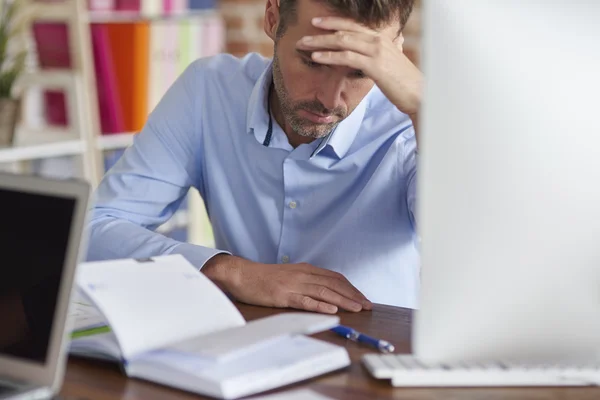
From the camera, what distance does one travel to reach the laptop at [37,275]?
2.97ft

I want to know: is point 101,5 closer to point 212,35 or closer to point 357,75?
point 212,35

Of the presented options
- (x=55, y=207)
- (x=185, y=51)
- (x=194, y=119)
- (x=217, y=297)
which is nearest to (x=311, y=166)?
(x=194, y=119)

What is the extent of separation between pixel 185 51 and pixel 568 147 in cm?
264

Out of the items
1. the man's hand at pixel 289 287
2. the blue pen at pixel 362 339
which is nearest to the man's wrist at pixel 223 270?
the man's hand at pixel 289 287

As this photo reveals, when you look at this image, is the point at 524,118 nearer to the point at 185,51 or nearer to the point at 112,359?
the point at 112,359

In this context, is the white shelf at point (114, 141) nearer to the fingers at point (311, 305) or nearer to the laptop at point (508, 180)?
the fingers at point (311, 305)

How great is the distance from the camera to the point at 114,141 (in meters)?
3.16

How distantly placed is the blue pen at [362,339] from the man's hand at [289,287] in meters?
0.10

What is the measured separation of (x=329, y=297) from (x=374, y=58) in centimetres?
38

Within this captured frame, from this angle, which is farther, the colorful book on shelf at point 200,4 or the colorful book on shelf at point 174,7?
the colorful book on shelf at point 200,4

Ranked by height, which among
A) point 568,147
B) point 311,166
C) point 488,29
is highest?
point 488,29

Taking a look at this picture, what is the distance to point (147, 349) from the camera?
40.9 inches

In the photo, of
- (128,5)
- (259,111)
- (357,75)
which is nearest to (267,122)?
(259,111)

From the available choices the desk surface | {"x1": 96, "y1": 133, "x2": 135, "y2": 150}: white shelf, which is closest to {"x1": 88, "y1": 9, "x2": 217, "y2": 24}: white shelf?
{"x1": 96, "y1": 133, "x2": 135, "y2": 150}: white shelf
